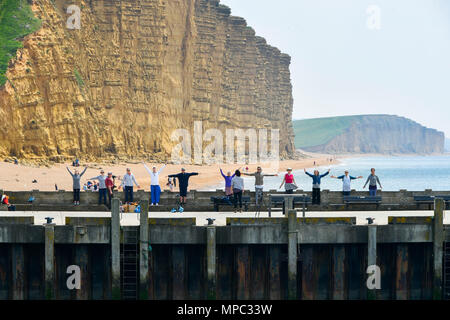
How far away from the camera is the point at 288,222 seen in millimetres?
14477

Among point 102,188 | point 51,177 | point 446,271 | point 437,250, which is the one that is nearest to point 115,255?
point 102,188

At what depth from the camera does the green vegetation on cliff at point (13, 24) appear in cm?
7031

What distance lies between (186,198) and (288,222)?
22.0ft

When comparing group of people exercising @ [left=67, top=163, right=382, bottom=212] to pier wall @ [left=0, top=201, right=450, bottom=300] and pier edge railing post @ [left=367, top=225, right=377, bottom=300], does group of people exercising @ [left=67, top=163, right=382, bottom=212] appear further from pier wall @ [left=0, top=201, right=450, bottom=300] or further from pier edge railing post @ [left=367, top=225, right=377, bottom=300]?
pier edge railing post @ [left=367, top=225, right=377, bottom=300]

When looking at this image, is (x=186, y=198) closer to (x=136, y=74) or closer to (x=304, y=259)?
(x=304, y=259)

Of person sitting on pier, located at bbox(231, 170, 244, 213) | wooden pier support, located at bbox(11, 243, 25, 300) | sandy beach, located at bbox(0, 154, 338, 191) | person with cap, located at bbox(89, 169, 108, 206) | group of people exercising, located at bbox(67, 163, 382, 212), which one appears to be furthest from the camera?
sandy beach, located at bbox(0, 154, 338, 191)

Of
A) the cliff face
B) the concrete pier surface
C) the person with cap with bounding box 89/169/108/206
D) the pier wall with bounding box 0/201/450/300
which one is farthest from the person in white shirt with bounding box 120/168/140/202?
the cliff face

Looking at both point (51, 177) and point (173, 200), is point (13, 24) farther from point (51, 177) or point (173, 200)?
point (173, 200)

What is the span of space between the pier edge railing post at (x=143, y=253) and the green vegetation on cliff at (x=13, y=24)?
60125mm

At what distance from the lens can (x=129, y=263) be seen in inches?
574

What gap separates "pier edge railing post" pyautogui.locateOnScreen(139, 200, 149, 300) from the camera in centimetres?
1433

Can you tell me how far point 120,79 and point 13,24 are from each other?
20.1 m

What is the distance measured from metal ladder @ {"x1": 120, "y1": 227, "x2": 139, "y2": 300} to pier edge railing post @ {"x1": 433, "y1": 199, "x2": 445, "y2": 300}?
717cm
